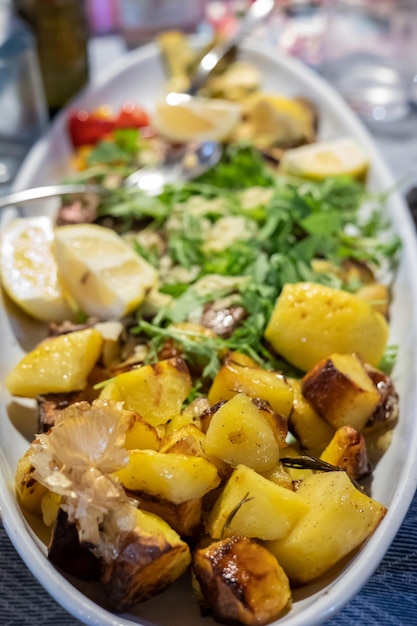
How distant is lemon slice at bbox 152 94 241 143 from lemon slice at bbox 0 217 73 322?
0.69m

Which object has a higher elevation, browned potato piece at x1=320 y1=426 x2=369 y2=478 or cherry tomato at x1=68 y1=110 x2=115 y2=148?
cherry tomato at x1=68 y1=110 x2=115 y2=148

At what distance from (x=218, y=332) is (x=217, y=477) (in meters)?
0.48

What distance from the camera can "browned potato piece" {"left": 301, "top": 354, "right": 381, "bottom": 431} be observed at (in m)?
1.24

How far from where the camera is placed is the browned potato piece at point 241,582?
938 mm

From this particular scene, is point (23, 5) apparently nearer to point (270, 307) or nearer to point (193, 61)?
point (193, 61)

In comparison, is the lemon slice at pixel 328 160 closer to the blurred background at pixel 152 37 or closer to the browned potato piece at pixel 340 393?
the blurred background at pixel 152 37

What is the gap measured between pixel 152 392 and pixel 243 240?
63cm

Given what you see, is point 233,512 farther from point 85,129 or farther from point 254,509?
point 85,129

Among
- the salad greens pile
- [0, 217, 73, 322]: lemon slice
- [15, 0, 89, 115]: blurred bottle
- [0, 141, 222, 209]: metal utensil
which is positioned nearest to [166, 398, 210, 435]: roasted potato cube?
the salad greens pile

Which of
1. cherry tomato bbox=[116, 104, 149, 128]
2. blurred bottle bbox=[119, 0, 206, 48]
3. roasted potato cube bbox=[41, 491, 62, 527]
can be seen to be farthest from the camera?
blurred bottle bbox=[119, 0, 206, 48]

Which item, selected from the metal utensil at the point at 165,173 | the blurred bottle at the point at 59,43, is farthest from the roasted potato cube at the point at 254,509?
the blurred bottle at the point at 59,43

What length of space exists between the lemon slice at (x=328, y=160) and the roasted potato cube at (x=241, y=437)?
111 cm

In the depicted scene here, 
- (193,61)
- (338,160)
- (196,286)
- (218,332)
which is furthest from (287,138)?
(218,332)

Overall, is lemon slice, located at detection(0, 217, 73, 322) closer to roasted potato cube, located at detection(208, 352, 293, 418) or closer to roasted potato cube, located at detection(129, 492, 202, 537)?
roasted potato cube, located at detection(208, 352, 293, 418)
